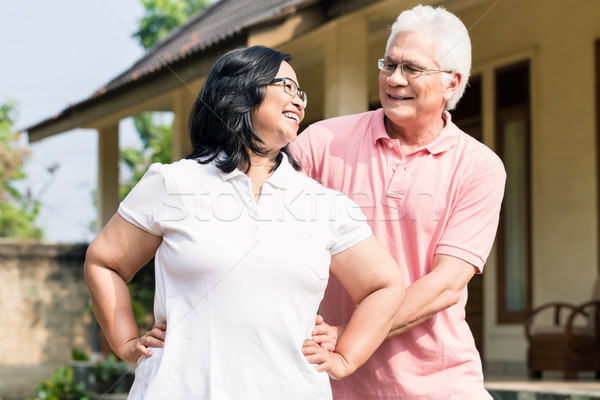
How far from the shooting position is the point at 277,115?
2.25 meters

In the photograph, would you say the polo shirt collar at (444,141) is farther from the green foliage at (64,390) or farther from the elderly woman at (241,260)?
the green foliage at (64,390)

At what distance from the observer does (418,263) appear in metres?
2.63

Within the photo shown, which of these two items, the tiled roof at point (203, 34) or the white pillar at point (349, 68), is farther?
the white pillar at point (349, 68)

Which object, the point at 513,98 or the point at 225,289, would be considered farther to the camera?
the point at 513,98

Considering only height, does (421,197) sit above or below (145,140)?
below

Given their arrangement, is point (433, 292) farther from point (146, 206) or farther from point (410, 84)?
point (146, 206)

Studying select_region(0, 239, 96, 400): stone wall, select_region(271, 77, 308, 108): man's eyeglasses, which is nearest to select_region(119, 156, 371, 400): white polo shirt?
select_region(271, 77, 308, 108): man's eyeglasses

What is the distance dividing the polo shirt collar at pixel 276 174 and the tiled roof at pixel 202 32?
4.71 metres

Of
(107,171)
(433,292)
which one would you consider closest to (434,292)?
(433,292)

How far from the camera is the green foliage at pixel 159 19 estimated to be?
32469mm

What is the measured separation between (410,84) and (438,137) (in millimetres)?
191

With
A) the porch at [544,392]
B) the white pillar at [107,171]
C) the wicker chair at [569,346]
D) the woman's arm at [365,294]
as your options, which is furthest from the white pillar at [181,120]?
the woman's arm at [365,294]

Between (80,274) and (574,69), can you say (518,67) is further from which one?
(80,274)

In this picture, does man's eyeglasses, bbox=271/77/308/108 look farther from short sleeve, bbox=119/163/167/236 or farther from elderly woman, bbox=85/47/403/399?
short sleeve, bbox=119/163/167/236
